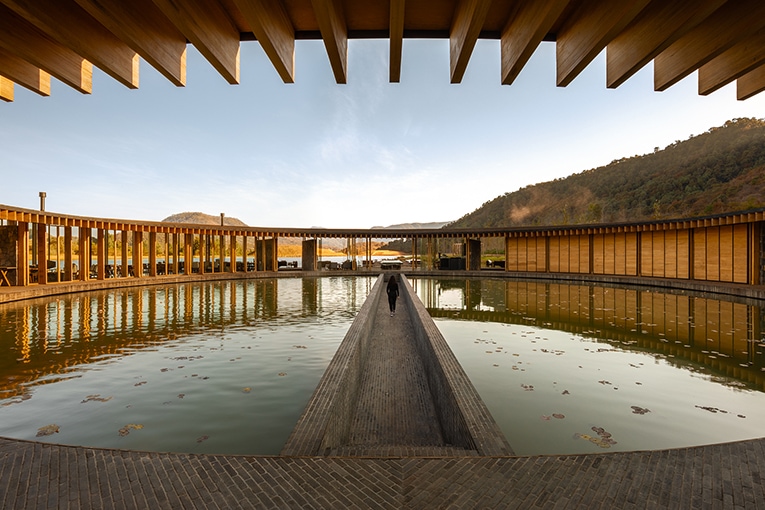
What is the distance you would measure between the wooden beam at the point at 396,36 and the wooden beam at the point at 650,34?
146 centimetres

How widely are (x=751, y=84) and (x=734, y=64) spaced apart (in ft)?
1.46

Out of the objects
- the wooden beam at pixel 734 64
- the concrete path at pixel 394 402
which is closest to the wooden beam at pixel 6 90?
the concrete path at pixel 394 402

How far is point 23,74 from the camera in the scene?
93.6 inches

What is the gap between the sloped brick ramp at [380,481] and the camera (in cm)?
220

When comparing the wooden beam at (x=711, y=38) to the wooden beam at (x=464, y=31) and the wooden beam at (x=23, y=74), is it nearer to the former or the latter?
the wooden beam at (x=464, y=31)

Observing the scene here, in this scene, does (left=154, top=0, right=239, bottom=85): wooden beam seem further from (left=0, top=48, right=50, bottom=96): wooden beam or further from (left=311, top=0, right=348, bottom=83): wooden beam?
(left=0, top=48, right=50, bottom=96): wooden beam

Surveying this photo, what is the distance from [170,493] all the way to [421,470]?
1.72 m

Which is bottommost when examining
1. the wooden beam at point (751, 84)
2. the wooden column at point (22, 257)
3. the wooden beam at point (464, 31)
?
the wooden column at point (22, 257)

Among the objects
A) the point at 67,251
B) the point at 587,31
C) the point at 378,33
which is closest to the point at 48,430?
the point at 378,33

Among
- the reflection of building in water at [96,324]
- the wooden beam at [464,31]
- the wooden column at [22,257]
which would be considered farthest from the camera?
the wooden column at [22,257]

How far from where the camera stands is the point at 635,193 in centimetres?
6681

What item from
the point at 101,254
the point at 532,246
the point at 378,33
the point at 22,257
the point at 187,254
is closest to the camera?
the point at 378,33

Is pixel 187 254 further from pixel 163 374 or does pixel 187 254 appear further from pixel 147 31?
pixel 147 31

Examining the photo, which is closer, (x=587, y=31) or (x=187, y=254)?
(x=587, y=31)
